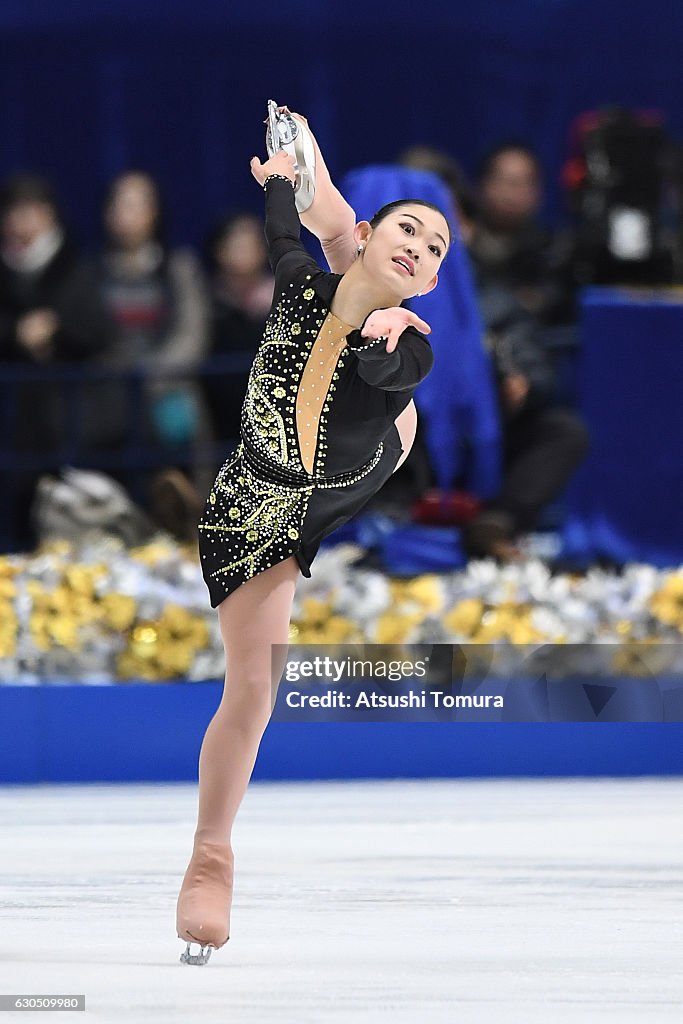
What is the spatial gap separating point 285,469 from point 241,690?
355mm

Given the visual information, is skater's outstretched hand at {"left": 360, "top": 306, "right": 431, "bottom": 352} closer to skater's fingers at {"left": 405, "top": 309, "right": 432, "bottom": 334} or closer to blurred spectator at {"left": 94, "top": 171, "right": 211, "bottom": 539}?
skater's fingers at {"left": 405, "top": 309, "right": 432, "bottom": 334}

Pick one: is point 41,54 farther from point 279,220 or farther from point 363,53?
point 279,220

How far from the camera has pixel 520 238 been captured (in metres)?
7.23

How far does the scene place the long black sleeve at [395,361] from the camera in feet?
10.2

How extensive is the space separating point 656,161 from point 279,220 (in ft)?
11.8

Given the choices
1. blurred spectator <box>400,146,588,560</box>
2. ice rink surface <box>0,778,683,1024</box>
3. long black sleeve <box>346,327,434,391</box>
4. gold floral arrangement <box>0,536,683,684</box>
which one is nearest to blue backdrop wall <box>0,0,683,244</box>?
blurred spectator <box>400,146,588,560</box>

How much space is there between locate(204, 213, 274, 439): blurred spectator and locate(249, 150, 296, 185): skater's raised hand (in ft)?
12.2

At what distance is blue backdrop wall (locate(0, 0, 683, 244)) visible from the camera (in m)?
8.22

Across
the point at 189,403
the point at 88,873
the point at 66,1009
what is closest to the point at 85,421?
the point at 189,403

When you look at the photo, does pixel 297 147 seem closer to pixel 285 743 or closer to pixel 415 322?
pixel 415 322

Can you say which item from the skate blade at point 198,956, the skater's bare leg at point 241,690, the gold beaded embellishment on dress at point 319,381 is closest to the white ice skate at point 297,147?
the gold beaded embellishment on dress at point 319,381

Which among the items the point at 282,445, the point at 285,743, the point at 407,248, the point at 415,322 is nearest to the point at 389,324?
the point at 415,322

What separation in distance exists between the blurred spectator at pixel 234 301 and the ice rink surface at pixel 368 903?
2094 millimetres

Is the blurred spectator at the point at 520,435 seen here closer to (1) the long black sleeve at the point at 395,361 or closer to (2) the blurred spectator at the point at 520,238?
(2) the blurred spectator at the point at 520,238
